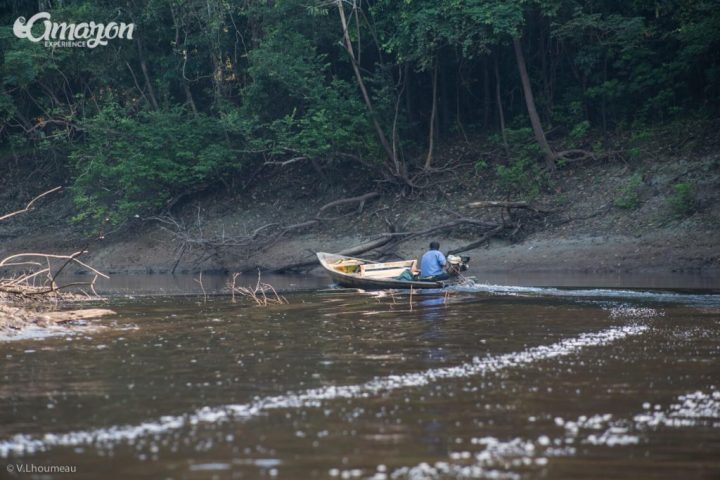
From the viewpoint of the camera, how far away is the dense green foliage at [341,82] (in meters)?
26.7

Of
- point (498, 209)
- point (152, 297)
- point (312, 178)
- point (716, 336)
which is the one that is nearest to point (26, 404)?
point (716, 336)

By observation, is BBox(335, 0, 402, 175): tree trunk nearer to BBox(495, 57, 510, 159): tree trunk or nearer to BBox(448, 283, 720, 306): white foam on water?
BBox(495, 57, 510, 159): tree trunk

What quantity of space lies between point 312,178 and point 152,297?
12877 millimetres

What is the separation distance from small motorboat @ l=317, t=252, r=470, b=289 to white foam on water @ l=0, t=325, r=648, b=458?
7.89 metres

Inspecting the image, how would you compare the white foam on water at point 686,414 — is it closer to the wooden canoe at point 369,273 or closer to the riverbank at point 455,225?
the wooden canoe at point 369,273

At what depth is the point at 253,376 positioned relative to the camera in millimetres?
10211

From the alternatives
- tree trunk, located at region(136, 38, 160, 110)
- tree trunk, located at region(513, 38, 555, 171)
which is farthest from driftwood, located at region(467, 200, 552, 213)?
tree trunk, located at region(136, 38, 160, 110)

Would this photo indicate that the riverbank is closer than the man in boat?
No

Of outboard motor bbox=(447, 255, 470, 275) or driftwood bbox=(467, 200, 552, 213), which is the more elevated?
driftwood bbox=(467, 200, 552, 213)

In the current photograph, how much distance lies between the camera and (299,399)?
29.5 feet

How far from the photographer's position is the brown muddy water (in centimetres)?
680

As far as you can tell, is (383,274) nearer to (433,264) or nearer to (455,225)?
(433,264)

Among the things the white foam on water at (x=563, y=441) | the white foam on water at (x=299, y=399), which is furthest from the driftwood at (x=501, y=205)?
the white foam on water at (x=563, y=441)

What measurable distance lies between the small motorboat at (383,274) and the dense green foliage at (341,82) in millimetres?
6368
